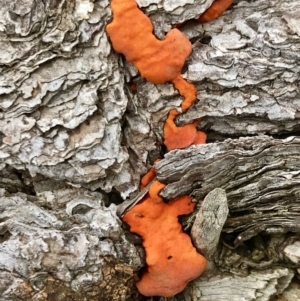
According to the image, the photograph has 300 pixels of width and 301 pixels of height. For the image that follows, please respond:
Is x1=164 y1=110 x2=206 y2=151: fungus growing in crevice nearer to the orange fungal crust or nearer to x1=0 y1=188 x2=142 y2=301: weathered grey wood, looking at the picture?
the orange fungal crust

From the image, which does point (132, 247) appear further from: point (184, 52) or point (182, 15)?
point (182, 15)

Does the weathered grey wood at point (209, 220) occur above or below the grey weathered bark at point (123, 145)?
below

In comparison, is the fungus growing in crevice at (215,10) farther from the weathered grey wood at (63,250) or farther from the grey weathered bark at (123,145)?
the weathered grey wood at (63,250)

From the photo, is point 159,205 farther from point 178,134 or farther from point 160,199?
point 178,134

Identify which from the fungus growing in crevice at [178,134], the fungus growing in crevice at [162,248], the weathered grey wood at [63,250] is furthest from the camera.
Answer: the fungus growing in crevice at [178,134]

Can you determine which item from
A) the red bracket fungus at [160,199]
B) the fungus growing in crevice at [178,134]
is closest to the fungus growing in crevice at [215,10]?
the red bracket fungus at [160,199]

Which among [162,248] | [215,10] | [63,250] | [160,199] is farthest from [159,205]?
[215,10]
